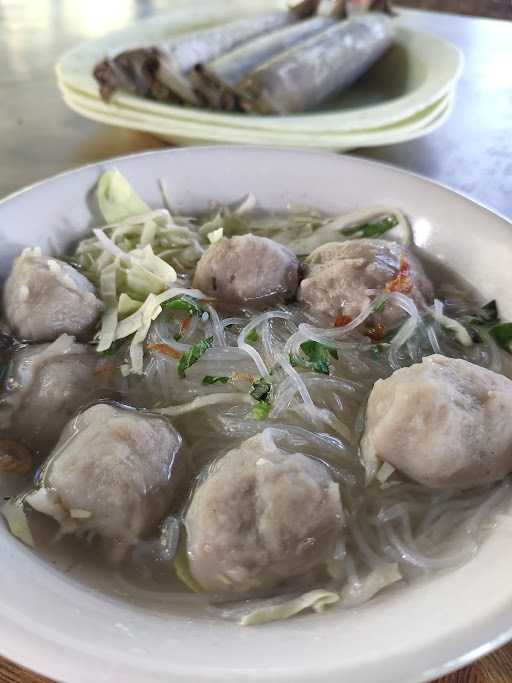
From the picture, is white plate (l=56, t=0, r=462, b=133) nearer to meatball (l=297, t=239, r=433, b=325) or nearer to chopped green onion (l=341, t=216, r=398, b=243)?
chopped green onion (l=341, t=216, r=398, b=243)

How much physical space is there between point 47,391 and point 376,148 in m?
2.11

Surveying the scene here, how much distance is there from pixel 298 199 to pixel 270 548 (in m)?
1.36

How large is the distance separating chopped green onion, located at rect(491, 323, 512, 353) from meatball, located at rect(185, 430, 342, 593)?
74 cm

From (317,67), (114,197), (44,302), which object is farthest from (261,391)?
(317,67)

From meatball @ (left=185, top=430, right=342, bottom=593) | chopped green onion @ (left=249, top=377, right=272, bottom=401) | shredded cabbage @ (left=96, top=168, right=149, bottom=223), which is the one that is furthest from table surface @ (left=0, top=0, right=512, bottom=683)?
meatball @ (left=185, top=430, right=342, bottom=593)

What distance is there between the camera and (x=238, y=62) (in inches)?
122

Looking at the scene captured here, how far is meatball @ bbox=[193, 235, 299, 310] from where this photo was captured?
1780mm

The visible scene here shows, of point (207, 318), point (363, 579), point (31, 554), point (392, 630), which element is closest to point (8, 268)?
point (207, 318)

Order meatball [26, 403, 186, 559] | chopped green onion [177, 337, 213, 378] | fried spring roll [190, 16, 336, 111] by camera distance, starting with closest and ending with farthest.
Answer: meatball [26, 403, 186, 559] < chopped green onion [177, 337, 213, 378] < fried spring roll [190, 16, 336, 111]

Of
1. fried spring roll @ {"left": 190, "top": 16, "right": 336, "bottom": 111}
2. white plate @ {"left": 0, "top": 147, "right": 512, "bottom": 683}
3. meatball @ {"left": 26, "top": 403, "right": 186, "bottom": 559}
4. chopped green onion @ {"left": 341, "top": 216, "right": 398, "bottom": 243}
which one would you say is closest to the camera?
white plate @ {"left": 0, "top": 147, "right": 512, "bottom": 683}

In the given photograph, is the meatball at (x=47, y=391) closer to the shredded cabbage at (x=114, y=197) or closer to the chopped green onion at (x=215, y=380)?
the chopped green onion at (x=215, y=380)

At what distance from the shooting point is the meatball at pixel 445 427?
1281mm

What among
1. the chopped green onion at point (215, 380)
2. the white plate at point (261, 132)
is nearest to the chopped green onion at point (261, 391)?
the chopped green onion at point (215, 380)

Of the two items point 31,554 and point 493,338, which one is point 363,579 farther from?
point 493,338
